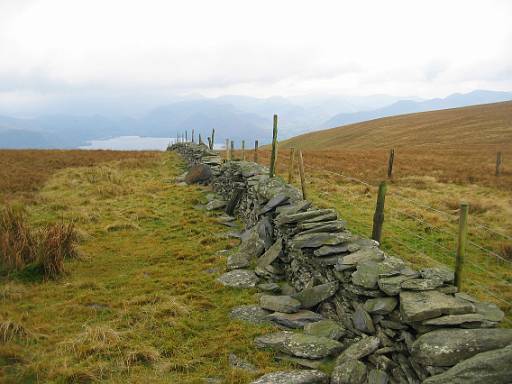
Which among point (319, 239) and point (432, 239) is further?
point (432, 239)

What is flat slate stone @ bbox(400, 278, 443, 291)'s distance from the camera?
609 cm

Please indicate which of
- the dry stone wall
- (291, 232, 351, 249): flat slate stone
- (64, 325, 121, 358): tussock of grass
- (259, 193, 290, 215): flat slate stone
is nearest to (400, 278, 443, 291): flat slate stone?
the dry stone wall

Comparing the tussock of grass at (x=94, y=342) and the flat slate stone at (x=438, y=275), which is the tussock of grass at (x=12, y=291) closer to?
the tussock of grass at (x=94, y=342)

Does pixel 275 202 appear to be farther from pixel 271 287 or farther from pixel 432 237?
pixel 432 237

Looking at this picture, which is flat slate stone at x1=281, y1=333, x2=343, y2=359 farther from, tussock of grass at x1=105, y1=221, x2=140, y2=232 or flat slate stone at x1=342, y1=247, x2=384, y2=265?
tussock of grass at x1=105, y1=221, x2=140, y2=232

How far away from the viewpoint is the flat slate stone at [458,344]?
493 cm

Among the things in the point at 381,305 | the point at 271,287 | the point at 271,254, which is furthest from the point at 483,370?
the point at 271,254

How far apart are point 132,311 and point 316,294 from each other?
13.3ft

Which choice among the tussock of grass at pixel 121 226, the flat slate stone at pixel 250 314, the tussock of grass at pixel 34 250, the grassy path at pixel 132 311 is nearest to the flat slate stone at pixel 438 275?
the grassy path at pixel 132 311

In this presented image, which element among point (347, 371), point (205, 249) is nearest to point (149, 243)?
point (205, 249)

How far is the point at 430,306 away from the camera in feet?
18.3

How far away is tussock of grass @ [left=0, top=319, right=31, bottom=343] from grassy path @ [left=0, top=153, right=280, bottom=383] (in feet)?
0.12

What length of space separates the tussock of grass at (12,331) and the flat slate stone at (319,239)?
19.6 ft

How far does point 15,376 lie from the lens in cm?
633
